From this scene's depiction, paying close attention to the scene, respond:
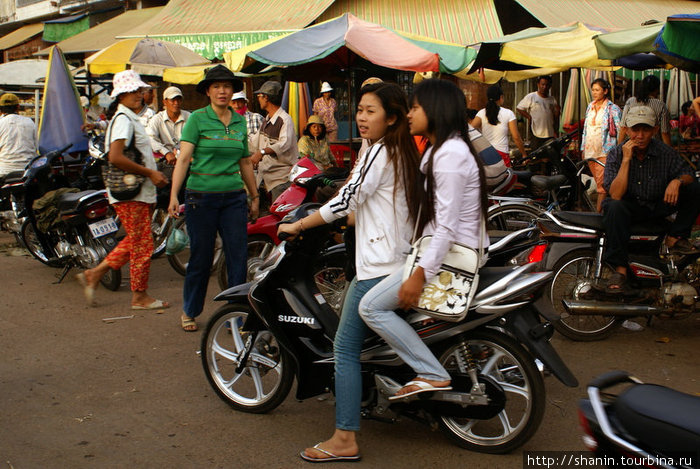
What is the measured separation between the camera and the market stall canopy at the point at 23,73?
14.5 metres

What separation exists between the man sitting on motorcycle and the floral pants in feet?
12.5

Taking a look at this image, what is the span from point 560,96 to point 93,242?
11.0 meters

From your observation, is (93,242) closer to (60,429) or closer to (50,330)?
(50,330)

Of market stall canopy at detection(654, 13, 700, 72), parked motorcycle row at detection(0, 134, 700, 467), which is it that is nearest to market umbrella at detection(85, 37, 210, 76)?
parked motorcycle row at detection(0, 134, 700, 467)

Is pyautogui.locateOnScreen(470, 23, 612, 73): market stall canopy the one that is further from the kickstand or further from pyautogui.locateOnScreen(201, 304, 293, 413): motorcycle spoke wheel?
pyautogui.locateOnScreen(201, 304, 293, 413): motorcycle spoke wheel

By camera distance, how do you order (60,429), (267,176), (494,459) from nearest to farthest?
(494,459), (60,429), (267,176)

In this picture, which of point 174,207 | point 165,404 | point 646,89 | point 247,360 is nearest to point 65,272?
point 174,207

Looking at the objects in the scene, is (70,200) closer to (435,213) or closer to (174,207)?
(174,207)

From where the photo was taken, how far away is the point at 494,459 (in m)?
3.61

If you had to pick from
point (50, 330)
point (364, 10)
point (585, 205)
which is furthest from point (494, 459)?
point (364, 10)

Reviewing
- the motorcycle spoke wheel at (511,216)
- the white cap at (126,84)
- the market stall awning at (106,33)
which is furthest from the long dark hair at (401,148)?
the market stall awning at (106,33)

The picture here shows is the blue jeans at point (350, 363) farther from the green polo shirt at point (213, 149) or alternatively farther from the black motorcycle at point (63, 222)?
the black motorcycle at point (63, 222)

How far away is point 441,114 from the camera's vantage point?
3371 mm

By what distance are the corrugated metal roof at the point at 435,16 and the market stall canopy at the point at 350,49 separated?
5.67m
